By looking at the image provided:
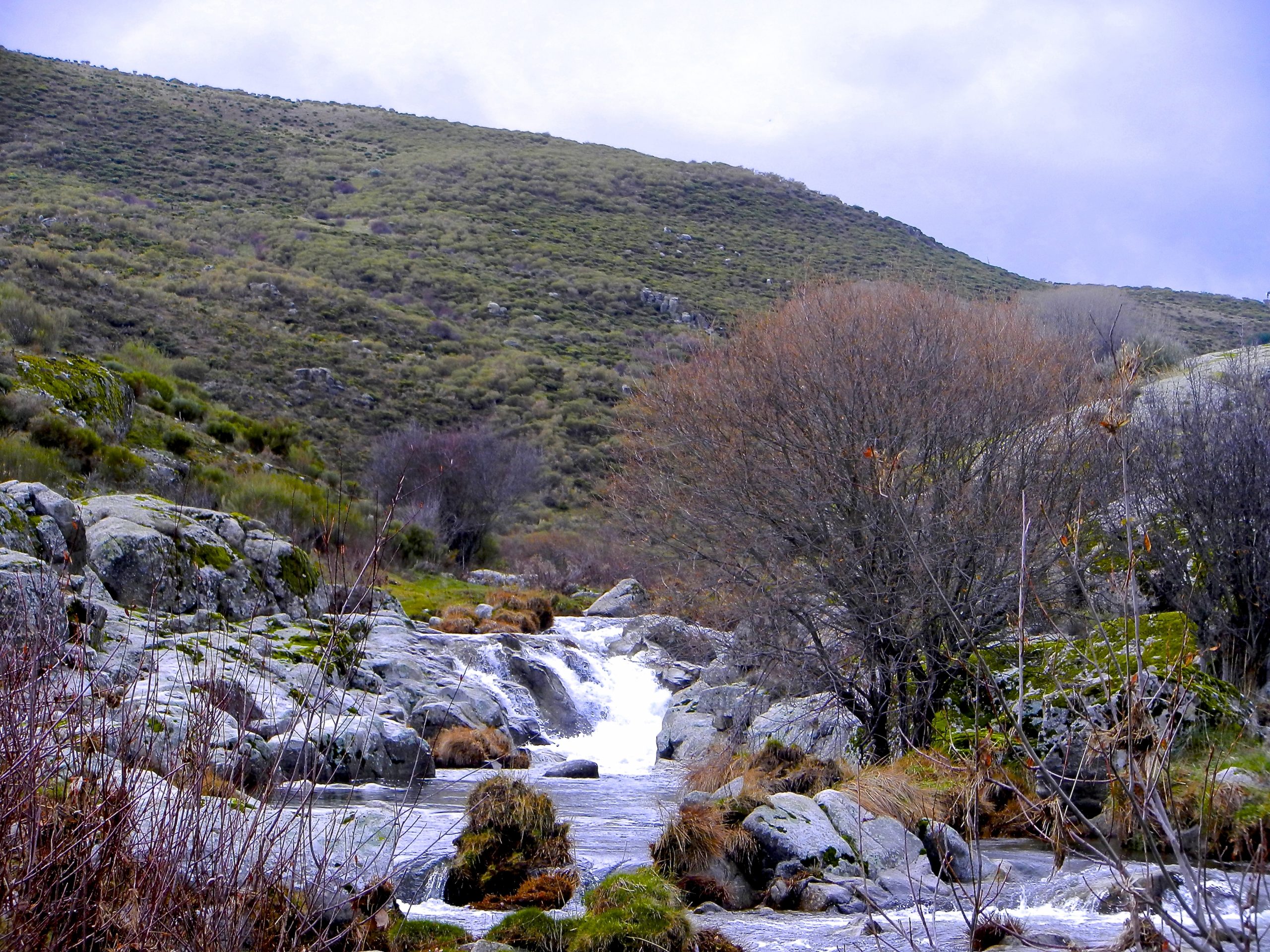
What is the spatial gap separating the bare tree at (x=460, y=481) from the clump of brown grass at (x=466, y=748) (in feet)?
44.7

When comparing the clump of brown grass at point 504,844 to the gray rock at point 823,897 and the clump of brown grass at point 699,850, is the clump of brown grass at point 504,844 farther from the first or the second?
the gray rock at point 823,897

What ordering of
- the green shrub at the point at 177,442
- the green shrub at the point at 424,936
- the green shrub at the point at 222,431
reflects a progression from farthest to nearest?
the green shrub at the point at 222,431 < the green shrub at the point at 177,442 < the green shrub at the point at 424,936

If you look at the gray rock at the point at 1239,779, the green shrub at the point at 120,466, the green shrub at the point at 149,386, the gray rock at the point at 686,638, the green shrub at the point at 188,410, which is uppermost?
the green shrub at the point at 149,386

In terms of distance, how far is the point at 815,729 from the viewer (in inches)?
514

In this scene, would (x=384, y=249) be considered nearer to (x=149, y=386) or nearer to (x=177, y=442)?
(x=149, y=386)

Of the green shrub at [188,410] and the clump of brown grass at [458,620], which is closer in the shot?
the clump of brown grass at [458,620]

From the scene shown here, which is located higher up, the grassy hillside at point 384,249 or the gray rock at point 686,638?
the grassy hillside at point 384,249

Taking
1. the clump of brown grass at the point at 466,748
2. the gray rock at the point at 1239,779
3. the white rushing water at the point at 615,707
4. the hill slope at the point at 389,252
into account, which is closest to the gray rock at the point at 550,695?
the white rushing water at the point at 615,707

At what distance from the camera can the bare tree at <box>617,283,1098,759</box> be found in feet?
39.5

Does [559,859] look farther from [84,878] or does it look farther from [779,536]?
[84,878]

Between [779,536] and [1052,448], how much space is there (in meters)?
3.43

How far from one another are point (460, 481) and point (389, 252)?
29250 mm

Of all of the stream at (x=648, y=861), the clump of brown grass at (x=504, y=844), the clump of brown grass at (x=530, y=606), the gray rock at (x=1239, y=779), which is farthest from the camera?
the clump of brown grass at (x=530, y=606)

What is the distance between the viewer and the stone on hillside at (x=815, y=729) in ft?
41.8
